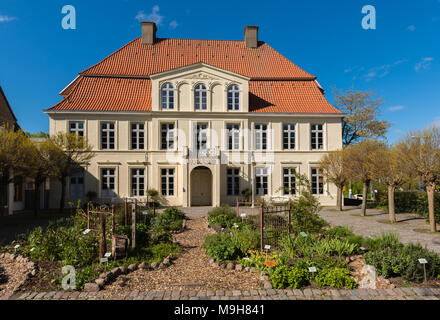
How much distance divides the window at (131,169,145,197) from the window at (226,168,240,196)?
641 centimetres

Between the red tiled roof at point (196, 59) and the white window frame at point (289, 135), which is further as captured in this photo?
the red tiled roof at point (196, 59)

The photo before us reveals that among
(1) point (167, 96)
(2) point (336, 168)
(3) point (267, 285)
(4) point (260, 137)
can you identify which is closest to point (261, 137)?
(4) point (260, 137)

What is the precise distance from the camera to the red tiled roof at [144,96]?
20688 mm

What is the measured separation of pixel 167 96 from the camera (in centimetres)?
2070

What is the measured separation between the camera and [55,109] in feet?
65.1

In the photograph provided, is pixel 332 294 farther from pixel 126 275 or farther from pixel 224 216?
pixel 224 216

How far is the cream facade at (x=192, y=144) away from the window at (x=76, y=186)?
0.07 m

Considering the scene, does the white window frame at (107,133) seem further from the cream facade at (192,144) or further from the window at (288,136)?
the window at (288,136)

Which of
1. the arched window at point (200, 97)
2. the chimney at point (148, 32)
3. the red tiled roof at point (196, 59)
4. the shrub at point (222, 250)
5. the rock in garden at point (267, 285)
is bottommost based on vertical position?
the rock in garden at point (267, 285)

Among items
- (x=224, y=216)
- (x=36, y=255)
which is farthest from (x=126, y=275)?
(x=224, y=216)

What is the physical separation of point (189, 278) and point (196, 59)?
21352mm

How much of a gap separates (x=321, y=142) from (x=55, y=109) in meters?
20.1

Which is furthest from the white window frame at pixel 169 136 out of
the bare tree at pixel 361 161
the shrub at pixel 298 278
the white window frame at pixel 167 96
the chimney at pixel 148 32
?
the shrub at pixel 298 278

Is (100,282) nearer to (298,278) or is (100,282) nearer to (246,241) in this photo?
(246,241)
